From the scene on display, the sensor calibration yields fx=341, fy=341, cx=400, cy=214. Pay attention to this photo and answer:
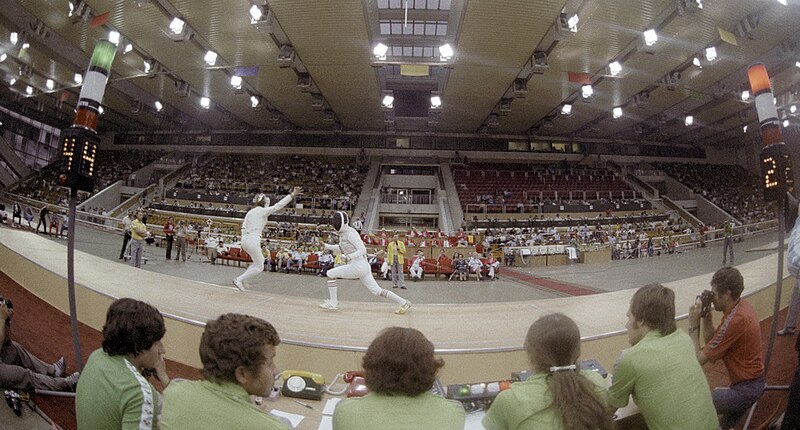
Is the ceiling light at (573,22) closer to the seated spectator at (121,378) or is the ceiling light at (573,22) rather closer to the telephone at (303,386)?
the telephone at (303,386)

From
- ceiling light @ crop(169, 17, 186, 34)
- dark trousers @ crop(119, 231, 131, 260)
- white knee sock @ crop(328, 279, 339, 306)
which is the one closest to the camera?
dark trousers @ crop(119, 231, 131, 260)

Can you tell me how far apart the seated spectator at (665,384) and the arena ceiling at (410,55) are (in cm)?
397

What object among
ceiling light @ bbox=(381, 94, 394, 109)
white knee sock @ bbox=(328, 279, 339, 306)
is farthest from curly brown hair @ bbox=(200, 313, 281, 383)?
ceiling light @ bbox=(381, 94, 394, 109)

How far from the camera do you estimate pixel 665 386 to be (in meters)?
1.27

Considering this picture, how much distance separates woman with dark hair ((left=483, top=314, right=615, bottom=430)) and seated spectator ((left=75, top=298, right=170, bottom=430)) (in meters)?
1.21

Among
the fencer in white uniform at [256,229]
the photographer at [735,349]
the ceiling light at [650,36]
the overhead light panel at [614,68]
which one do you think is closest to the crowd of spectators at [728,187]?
the photographer at [735,349]

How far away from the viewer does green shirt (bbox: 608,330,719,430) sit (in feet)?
4.17

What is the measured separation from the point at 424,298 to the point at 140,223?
8.90 ft

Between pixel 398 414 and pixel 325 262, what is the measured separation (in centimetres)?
314

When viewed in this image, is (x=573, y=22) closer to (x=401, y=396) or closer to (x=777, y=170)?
(x=777, y=170)

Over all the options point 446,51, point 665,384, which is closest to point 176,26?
point 446,51

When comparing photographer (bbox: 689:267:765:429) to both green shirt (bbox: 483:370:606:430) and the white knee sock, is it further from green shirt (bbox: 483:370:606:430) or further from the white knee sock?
the white knee sock

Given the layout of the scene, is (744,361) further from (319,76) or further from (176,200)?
(319,76)

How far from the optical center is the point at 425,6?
7930 mm
